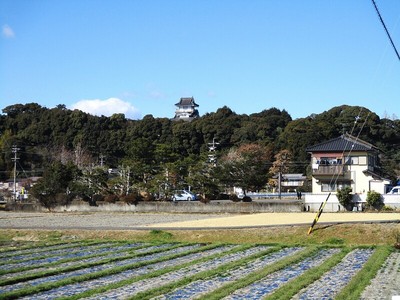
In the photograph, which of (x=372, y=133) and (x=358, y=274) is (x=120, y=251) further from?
(x=372, y=133)

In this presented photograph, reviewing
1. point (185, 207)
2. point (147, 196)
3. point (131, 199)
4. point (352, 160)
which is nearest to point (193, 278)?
point (185, 207)

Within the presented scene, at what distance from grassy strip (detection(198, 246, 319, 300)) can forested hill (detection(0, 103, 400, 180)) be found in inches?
1729

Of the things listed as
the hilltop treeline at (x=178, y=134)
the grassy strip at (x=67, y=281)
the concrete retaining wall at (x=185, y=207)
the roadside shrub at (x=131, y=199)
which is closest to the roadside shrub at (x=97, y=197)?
the concrete retaining wall at (x=185, y=207)

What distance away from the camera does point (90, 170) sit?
46.8 m

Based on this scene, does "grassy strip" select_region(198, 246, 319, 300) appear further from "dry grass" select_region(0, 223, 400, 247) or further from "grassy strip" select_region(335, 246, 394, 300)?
"dry grass" select_region(0, 223, 400, 247)

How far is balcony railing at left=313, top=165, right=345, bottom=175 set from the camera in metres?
39.9

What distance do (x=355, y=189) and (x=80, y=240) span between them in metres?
26.6

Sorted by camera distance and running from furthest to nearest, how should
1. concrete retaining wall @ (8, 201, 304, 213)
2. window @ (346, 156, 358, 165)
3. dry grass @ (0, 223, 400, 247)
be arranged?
1. window @ (346, 156, 358, 165)
2. concrete retaining wall @ (8, 201, 304, 213)
3. dry grass @ (0, 223, 400, 247)

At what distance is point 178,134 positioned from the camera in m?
71.2

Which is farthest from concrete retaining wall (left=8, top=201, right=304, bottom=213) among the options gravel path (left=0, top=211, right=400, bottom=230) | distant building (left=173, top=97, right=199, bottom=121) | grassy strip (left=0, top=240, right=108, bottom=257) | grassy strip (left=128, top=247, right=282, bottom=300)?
distant building (left=173, top=97, right=199, bottom=121)

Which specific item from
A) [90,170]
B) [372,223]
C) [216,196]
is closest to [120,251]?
[372,223]

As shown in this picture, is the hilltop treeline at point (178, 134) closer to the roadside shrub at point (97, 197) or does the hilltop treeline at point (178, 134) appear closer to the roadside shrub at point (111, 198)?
the roadside shrub at point (97, 197)

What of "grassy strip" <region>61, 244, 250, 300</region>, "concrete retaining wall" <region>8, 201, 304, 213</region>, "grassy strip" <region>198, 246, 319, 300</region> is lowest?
"grassy strip" <region>61, 244, 250, 300</region>

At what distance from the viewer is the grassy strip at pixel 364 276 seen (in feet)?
31.1
